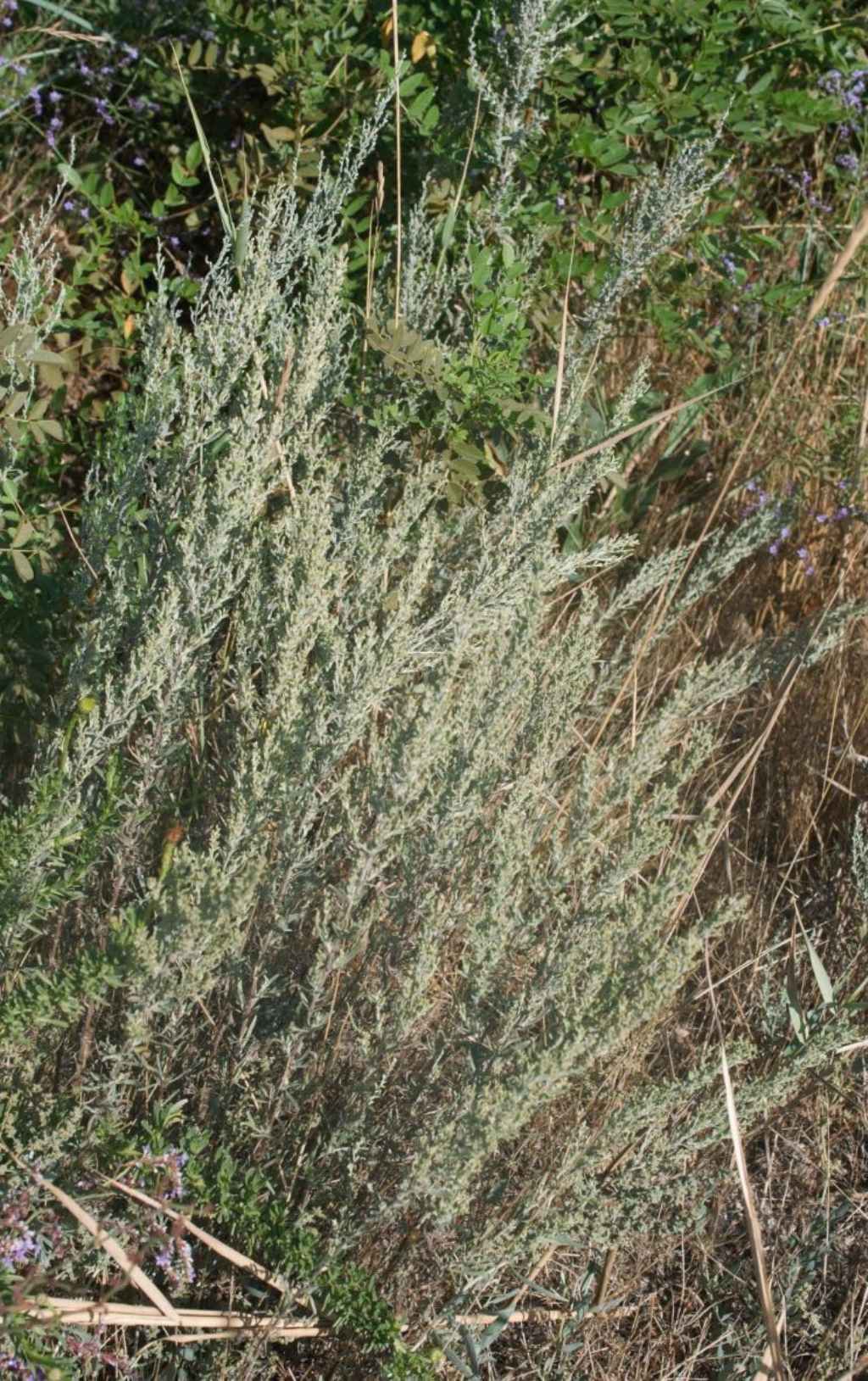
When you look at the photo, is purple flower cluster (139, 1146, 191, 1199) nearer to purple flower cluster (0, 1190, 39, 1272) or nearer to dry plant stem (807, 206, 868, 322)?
purple flower cluster (0, 1190, 39, 1272)

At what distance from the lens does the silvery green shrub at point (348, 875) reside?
1.65 metres

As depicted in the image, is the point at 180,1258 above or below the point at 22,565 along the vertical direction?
below

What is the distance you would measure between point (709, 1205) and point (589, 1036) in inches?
29.1

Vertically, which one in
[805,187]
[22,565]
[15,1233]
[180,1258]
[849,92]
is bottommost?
[180,1258]

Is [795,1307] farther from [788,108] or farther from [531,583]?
[788,108]

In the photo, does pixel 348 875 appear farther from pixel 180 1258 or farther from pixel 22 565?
pixel 22 565

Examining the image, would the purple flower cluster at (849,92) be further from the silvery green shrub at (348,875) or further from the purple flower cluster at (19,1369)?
the purple flower cluster at (19,1369)

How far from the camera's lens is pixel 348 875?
2.10 meters

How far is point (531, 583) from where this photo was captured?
2029 millimetres

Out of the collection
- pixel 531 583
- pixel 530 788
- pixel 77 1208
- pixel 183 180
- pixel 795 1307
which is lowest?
pixel 795 1307

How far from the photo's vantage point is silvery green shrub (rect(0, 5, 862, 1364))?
5.42 feet

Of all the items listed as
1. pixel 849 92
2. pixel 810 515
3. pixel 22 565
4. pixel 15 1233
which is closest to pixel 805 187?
pixel 849 92

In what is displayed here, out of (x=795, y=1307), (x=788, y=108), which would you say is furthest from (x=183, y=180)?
(x=795, y=1307)

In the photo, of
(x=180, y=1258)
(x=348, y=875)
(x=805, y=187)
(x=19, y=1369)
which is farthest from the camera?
(x=805, y=187)
